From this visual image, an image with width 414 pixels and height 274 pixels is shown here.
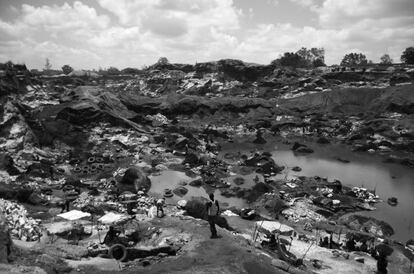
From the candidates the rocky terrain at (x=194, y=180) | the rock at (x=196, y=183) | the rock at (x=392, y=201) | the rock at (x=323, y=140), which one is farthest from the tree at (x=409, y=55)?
the rock at (x=196, y=183)

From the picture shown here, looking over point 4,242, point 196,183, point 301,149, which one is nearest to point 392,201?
point 196,183

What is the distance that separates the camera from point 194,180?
1236 inches

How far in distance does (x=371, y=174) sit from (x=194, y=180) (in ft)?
62.0

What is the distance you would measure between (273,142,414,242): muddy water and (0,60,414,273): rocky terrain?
1280 millimetres

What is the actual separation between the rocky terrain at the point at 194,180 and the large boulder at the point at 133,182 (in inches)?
Answer: 4.1

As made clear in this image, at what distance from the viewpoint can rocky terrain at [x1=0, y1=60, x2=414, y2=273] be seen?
15141 mm

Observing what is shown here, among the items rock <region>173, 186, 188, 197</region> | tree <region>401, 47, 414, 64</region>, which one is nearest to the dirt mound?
tree <region>401, 47, 414, 64</region>

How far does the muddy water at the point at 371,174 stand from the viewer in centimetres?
2543

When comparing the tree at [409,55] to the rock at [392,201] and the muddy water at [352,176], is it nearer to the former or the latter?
the muddy water at [352,176]

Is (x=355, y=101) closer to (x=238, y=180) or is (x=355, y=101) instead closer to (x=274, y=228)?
(x=238, y=180)

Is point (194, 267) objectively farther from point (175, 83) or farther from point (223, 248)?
point (175, 83)

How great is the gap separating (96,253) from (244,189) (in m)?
15.9

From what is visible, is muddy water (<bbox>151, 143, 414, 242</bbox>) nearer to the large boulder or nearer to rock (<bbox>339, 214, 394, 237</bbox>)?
the large boulder

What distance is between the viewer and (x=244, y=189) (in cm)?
2880
